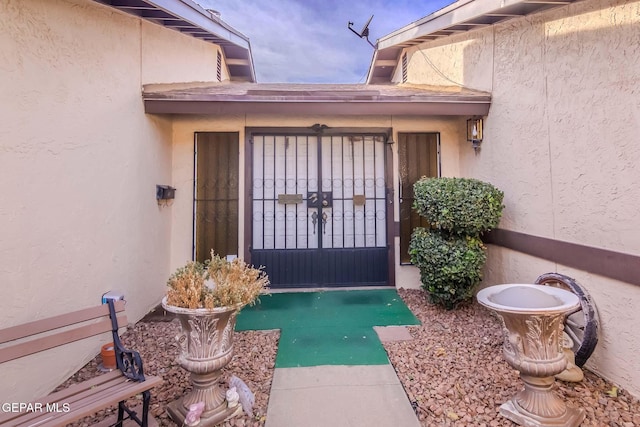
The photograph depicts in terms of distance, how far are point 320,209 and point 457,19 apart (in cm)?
345

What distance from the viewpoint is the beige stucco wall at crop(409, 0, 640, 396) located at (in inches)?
100

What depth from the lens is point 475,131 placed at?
4621mm

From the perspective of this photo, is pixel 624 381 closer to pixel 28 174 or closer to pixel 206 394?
pixel 206 394

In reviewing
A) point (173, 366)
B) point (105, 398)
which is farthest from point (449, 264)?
point (105, 398)

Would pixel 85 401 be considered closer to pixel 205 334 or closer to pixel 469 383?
pixel 205 334

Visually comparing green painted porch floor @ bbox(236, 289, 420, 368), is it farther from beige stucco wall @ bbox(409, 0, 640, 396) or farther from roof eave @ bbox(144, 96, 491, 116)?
roof eave @ bbox(144, 96, 491, 116)

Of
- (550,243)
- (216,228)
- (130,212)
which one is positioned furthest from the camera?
(216,228)

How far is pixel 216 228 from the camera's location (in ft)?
17.3

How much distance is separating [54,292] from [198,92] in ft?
9.98

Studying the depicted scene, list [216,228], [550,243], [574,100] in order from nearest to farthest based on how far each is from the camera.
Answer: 1. [574,100]
2. [550,243]
3. [216,228]

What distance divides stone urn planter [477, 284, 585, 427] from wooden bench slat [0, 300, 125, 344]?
2944 mm

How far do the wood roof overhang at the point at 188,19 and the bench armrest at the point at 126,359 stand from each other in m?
3.30

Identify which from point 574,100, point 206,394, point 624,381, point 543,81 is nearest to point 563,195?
point 574,100

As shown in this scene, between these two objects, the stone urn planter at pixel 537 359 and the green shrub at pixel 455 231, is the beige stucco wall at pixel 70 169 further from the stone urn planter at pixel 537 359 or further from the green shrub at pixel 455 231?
the green shrub at pixel 455 231
